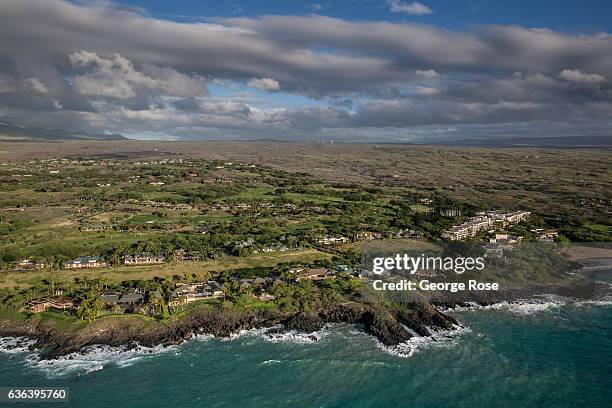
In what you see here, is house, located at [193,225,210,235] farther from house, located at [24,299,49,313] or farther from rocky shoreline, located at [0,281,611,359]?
rocky shoreline, located at [0,281,611,359]

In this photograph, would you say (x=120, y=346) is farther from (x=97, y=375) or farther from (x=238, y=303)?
(x=238, y=303)

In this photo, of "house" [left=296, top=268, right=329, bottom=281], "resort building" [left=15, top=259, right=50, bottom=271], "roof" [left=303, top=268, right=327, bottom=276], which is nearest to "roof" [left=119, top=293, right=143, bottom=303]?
"resort building" [left=15, top=259, right=50, bottom=271]

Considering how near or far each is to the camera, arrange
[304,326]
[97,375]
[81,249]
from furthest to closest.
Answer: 1. [81,249]
2. [304,326]
3. [97,375]

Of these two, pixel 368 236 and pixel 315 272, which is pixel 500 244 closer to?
pixel 368 236

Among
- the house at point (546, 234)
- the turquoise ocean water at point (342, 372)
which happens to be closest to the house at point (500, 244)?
the house at point (546, 234)

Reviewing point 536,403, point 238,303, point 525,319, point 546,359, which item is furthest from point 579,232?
point 238,303
